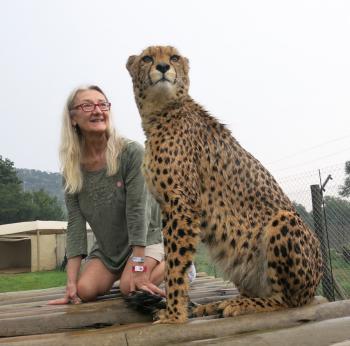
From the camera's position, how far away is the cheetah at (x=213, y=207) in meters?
2.70

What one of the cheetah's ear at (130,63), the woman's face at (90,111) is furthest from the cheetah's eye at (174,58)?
the woman's face at (90,111)

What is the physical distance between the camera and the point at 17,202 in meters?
42.7

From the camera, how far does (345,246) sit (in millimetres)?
6195

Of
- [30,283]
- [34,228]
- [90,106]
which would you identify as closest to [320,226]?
[90,106]

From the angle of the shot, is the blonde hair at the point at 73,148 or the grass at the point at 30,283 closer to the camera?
the blonde hair at the point at 73,148

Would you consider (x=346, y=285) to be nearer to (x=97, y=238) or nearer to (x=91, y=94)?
(x=97, y=238)

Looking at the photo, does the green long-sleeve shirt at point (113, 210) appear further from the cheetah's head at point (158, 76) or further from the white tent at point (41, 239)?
the white tent at point (41, 239)

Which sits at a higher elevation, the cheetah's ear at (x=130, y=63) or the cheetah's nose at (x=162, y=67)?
the cheetah's ear at (x=130, y=63)

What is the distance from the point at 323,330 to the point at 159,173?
1.22 metres

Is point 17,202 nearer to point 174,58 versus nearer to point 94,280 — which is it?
point 94,280

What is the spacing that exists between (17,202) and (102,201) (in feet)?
135

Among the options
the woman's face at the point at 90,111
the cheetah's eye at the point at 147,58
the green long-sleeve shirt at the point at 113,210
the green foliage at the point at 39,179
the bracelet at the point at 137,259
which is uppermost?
the green foliage at the point at 39,179

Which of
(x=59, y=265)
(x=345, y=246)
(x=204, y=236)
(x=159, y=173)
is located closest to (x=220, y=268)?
(x=204, y=236)

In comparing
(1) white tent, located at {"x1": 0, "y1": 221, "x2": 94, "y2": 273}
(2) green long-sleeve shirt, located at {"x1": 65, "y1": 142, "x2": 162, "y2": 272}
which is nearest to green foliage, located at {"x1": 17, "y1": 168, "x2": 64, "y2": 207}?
(1) white tent, located at {"x1": 0, "y1": 221, "x2": 94, "y2": 273}
